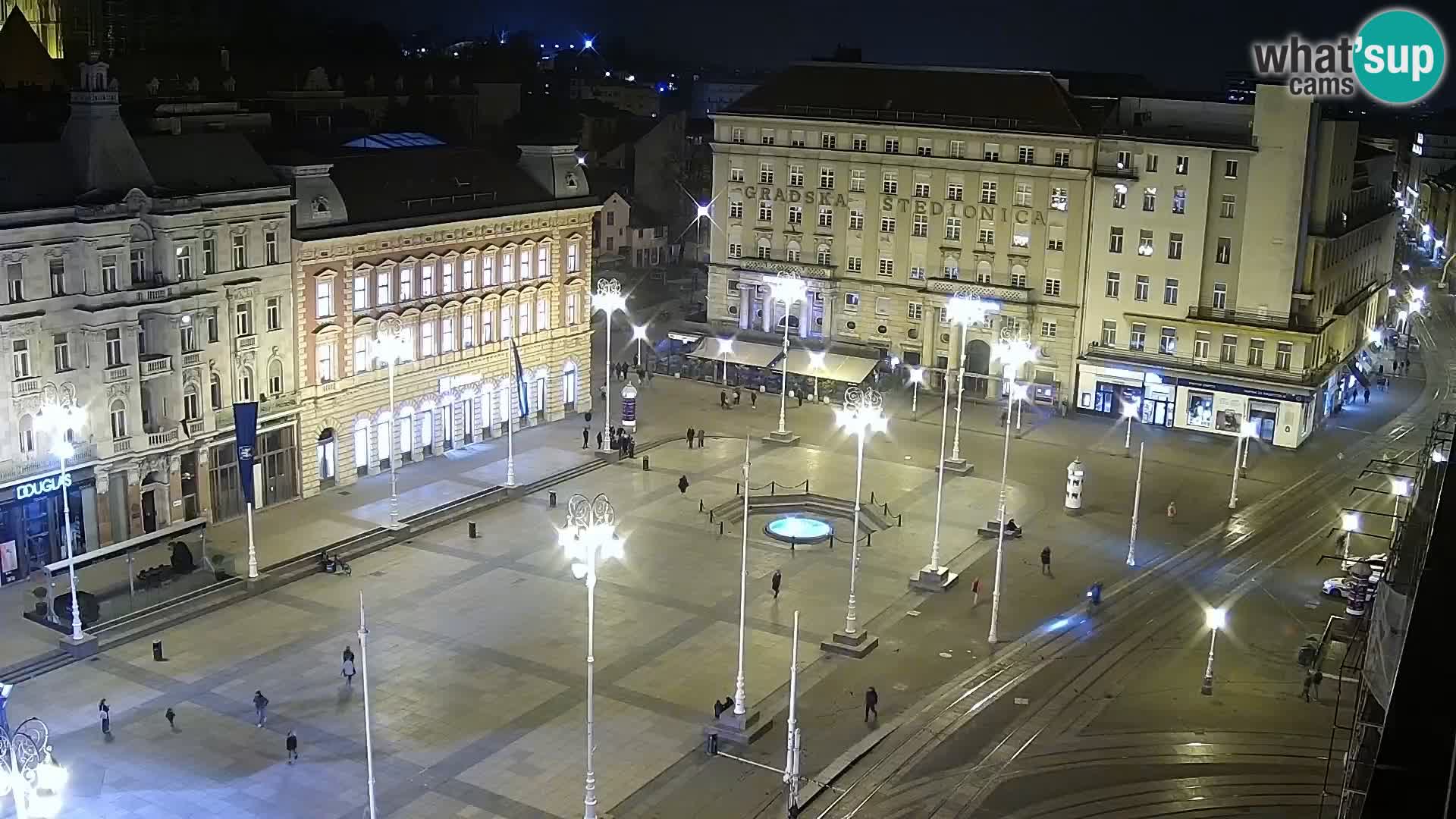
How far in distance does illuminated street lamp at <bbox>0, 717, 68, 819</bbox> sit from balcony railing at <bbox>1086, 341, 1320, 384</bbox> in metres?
69.6

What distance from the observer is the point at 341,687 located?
48.1m

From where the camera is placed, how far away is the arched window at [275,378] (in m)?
65.6

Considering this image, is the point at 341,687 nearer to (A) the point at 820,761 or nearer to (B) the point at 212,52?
(A) the point at 820,761

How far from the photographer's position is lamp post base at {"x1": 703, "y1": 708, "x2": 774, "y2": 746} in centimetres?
4462

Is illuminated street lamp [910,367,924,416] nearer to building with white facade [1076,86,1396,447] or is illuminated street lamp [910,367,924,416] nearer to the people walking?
building with white facade [1076,86,1396,447]

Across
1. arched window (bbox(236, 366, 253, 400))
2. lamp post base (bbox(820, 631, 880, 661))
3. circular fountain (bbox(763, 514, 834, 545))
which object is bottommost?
circular fountain (bbox(763, 514, 834, 545))

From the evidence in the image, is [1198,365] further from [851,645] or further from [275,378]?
[275,378]

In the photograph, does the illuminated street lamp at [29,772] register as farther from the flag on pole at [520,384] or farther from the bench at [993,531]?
the flag on pole at [520,384]

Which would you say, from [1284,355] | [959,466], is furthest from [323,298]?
[1284,355]

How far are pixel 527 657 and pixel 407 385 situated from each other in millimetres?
25891

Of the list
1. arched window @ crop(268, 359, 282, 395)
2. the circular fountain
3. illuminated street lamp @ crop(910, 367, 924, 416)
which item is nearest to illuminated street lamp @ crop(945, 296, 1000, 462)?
illuminated street lamp @ crop(910, 367, 924, 416)

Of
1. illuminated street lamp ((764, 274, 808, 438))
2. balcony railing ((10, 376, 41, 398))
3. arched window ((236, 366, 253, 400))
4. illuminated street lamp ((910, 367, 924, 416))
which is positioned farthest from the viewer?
illuminated street lamp ((764, 274, 808, 438))

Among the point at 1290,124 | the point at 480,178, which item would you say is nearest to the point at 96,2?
the point at 480,178

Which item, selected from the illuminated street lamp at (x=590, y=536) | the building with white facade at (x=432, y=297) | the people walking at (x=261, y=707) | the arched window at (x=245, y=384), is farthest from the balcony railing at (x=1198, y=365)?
the people walking at (x=261, y=707)
